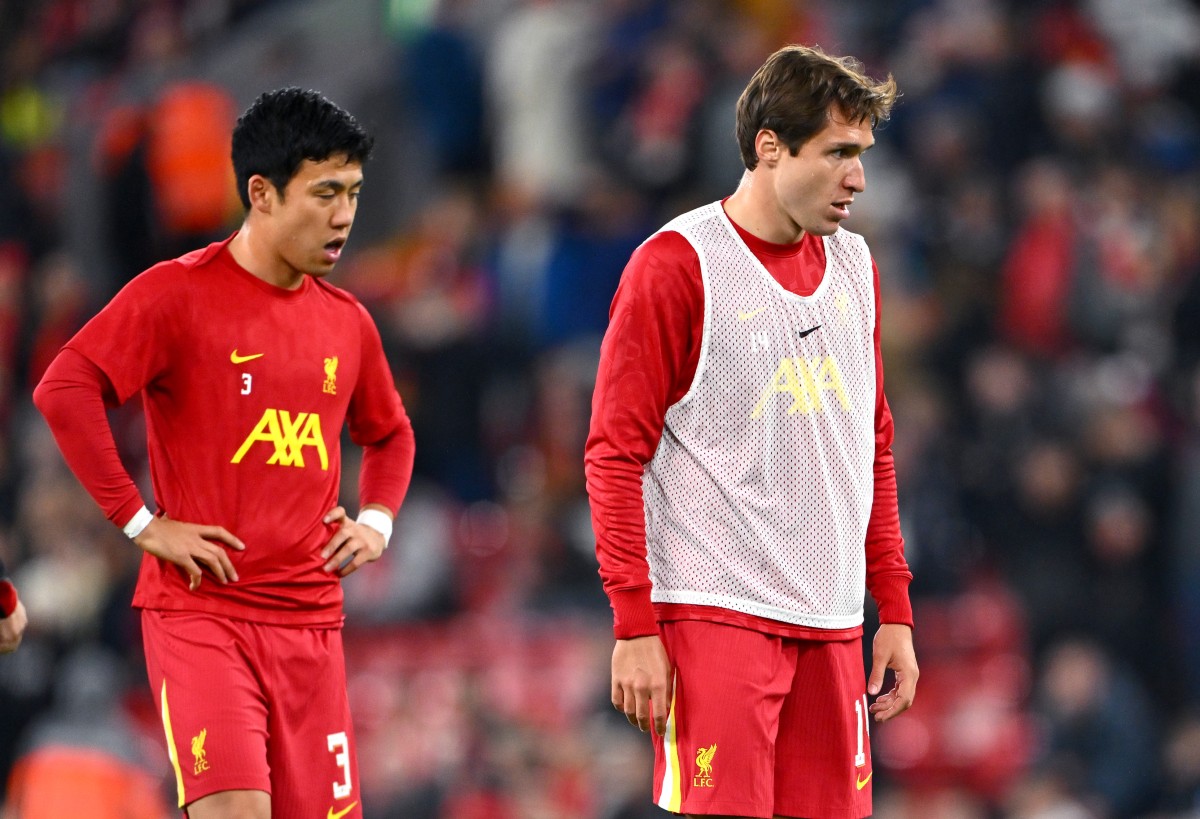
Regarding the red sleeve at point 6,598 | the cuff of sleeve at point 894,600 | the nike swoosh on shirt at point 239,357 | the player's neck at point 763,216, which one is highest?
the player's neck at point 763,216

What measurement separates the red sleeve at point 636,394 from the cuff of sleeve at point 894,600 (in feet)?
2.33

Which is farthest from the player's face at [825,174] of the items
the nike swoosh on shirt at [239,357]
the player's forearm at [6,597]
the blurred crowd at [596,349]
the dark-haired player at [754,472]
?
the blurred crowd at [596,349]

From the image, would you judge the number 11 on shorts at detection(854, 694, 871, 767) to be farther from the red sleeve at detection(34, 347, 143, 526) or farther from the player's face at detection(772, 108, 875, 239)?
the red sleeve at detection(34, 347, 143, 526)

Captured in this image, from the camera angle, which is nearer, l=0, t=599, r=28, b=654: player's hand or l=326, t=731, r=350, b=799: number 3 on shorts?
l=0, t=599, r=28, b=654: player's hand

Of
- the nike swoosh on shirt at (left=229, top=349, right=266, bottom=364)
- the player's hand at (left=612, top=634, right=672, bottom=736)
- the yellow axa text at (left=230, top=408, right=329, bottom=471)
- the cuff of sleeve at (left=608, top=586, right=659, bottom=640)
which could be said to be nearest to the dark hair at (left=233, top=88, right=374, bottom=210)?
the nike swoosh on shirt at (left=229, top=349, right=266, bottom=364)

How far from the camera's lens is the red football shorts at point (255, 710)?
14.4 feet

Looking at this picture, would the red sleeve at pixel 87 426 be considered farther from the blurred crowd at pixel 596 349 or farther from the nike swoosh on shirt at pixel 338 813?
the blurred crowd at pixel 596 349

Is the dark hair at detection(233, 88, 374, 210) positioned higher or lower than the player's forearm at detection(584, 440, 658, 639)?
higher

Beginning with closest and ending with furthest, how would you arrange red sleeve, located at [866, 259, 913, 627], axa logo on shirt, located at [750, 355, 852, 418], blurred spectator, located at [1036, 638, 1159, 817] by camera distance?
axa logo on shirt, located at [750, 355, 852, 418] → red sleeve, located at [866, 259, 913, 627] → blurred spectator, located at [1036, 638, 1159, 817]

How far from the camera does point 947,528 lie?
896 centimetres

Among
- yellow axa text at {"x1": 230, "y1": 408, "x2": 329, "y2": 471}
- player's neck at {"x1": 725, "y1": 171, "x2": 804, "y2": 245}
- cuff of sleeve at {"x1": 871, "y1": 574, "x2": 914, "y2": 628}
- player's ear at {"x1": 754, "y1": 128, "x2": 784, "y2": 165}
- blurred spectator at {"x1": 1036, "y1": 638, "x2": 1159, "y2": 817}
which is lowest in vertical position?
blurred spectator at {"x1": 1036, "y1": 638, "x2": 1159, "y2": 817}

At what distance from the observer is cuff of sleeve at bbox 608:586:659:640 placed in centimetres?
411

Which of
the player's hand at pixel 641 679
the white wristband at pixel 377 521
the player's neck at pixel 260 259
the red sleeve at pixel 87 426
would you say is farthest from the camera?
the white wristband at pixel 377 521

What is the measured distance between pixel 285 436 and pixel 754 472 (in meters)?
1.18
